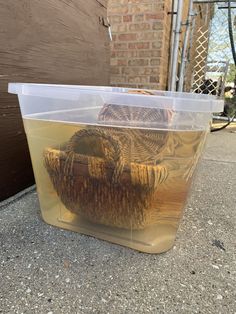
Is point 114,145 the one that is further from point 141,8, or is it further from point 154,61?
point 141,8

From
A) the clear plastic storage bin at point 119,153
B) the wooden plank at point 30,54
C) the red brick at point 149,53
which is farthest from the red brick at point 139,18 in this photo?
the clear plastic storage bin at point 119,153

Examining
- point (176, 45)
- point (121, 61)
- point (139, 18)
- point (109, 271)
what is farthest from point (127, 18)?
point (109, 271)

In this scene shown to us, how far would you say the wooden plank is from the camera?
76 centimetres

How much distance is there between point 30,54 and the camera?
84 centimetres

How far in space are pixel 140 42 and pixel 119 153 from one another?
1.75 meters

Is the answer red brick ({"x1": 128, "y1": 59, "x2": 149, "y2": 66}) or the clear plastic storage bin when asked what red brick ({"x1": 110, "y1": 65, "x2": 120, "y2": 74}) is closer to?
red brick ({"x1": 128, "y1": 59, "x2": 149, "y2": 66})

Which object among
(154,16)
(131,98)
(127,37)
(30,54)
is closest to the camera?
(131,98)

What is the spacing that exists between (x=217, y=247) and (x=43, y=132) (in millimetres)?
509

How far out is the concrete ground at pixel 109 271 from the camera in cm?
46

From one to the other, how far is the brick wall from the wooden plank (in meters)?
0.96

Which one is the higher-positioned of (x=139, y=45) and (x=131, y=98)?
(x=139, y=45)

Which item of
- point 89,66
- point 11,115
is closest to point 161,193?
point 11,115

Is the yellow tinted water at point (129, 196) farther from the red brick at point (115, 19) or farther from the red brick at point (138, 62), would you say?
the red brick at point (115, 19)

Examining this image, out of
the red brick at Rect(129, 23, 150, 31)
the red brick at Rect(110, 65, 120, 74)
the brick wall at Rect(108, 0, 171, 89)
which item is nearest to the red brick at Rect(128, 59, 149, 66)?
the brick wall at Rect(108, 0, 171, 89)
